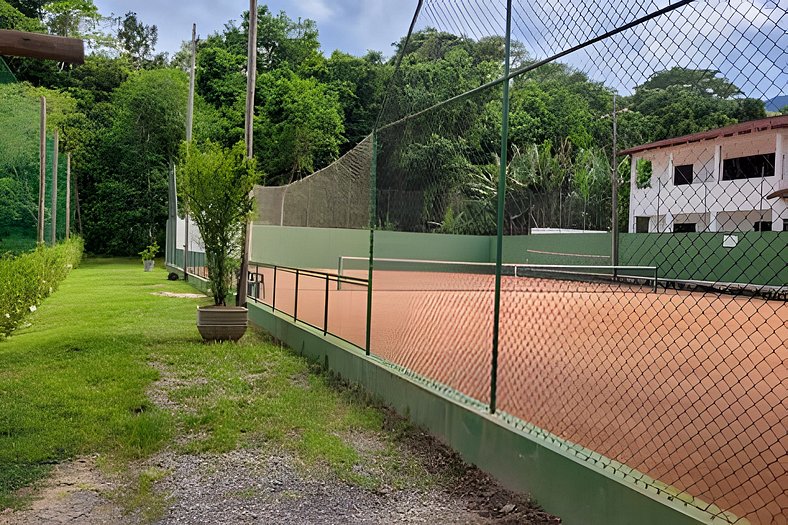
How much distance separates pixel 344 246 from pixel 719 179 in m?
12.2

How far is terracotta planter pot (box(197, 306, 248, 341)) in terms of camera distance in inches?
307

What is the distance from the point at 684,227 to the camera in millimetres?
2744

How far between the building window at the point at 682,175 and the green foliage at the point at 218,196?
20.2 feet

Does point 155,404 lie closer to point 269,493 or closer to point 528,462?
point 269,493

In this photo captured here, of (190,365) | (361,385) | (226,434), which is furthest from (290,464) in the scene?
(190,365)

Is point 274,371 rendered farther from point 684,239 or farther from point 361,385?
point 684,239

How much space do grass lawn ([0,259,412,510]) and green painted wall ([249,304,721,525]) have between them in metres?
0.28

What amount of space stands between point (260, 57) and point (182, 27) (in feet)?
51.2

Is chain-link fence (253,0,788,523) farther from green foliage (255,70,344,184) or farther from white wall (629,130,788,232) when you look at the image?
green foliage (255,70,344,184)

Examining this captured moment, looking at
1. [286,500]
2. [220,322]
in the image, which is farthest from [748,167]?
[220,322]

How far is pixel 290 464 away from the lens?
380cm

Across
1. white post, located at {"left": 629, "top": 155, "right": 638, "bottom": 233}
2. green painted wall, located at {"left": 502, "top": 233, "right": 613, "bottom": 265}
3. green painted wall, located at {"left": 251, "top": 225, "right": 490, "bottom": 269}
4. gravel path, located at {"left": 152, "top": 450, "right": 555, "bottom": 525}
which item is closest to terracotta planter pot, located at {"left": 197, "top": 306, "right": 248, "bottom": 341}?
green painted wall, located at {"left": 251, "top": 225, "right": 490, "bottom": 269}

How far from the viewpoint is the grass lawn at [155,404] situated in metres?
3.96

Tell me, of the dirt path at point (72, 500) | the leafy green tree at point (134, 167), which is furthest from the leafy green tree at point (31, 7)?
the dirt path at point (72, 500)
